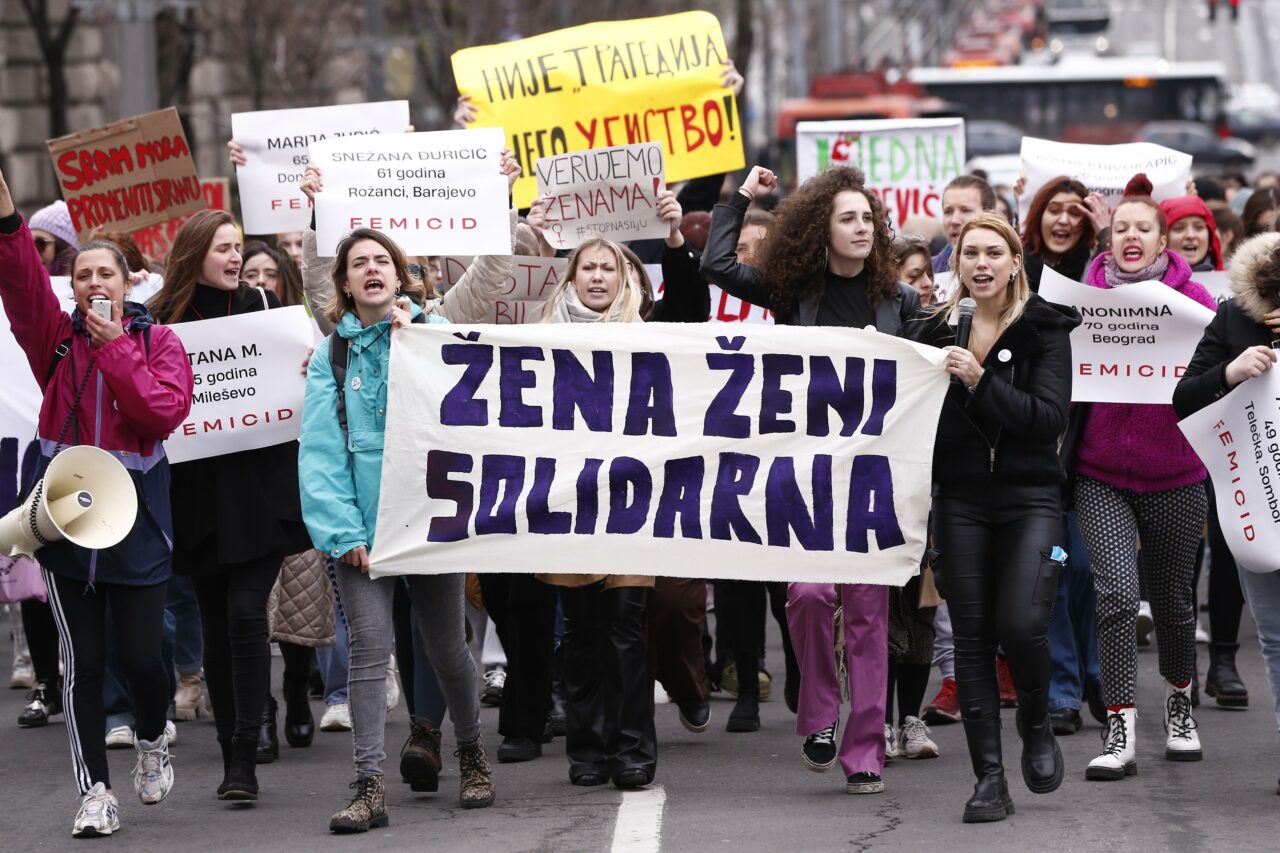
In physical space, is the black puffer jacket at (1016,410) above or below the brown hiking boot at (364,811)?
above

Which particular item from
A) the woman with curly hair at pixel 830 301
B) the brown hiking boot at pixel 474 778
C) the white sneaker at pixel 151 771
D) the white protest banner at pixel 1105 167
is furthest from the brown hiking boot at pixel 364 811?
the white protest banner at pixel 1105 167

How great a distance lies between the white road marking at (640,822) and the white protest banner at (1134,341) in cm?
213

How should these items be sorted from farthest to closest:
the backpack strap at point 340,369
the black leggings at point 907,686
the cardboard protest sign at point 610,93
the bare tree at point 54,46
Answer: the bare tree at point 54,46, the cardboard protest sign at point 610,93, the black leggings at point 907,686, the backpack strap at point 340,369

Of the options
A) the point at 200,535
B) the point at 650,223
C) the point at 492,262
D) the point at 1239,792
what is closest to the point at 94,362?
the point at 200,535

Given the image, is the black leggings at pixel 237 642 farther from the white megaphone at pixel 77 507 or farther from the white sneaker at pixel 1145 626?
the white sneaker at pixel 1145 626

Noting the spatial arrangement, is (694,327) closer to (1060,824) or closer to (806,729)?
(806,729)

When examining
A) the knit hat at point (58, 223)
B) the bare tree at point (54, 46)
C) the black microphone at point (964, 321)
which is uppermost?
the bare tree at point (54, 46)

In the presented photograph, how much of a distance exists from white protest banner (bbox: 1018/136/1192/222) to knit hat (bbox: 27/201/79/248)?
450 centimetres

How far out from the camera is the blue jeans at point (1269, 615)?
285 inches

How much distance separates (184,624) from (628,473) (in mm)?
2725

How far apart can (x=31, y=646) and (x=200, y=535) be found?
1.89 meters

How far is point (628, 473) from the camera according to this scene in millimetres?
7262

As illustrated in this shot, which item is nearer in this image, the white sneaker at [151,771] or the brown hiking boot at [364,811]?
the brown hiking boot at [364,811]

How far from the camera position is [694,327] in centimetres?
732
